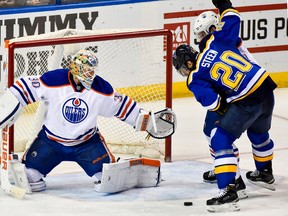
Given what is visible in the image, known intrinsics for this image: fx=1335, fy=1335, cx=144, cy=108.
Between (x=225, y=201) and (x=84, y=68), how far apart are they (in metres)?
1.12

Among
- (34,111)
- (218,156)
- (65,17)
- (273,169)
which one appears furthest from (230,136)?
(65,17)

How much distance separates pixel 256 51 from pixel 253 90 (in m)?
3.37

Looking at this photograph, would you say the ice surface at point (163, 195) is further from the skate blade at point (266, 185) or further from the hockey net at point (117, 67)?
the hockey net at point (117, 67)

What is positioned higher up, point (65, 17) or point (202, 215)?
point (65, 17)

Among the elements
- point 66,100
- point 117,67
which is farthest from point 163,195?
point 117,67

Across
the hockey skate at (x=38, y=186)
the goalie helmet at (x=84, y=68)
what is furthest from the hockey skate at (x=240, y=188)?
the hockey skate at (x=38, y=186)

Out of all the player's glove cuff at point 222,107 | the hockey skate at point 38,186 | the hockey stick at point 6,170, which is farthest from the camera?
the hockey skate at point 38,186

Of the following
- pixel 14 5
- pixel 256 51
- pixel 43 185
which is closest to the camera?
pixel 43 185

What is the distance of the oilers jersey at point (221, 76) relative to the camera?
24.6 ft

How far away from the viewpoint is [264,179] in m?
8.04

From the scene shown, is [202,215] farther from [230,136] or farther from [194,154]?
[194,154]

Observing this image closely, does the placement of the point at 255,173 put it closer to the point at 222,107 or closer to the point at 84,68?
the point at 222,107

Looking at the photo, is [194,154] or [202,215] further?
[194,154]

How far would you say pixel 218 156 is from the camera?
749 centimetres
